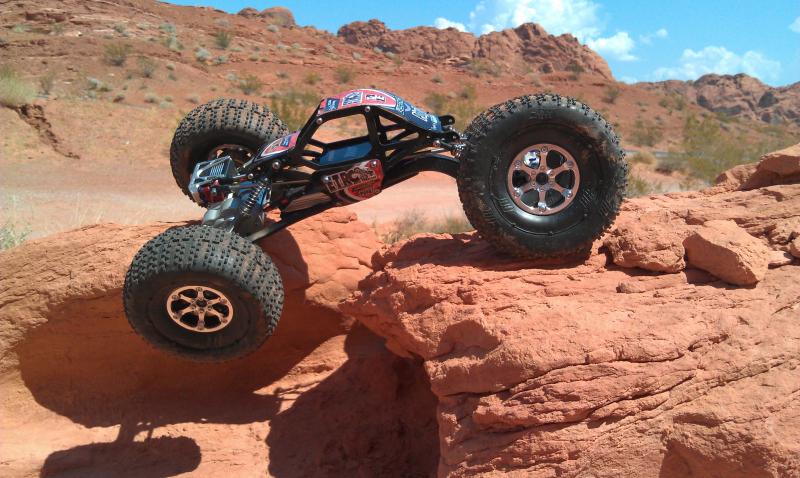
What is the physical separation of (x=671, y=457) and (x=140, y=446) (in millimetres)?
3782

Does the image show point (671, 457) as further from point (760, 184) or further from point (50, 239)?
point (50, 239)

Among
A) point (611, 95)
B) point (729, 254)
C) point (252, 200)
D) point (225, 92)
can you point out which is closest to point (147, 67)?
point (225, 92)

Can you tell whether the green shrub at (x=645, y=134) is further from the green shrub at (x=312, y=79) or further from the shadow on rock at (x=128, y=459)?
the shadow on rock at (x=128, y=459)

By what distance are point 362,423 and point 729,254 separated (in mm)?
2944

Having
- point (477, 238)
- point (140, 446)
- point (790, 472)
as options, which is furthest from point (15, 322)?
point (790, 472)

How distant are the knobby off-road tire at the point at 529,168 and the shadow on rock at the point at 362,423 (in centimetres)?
174

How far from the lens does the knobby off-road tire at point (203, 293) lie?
344 centimetres

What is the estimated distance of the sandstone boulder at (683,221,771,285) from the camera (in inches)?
128

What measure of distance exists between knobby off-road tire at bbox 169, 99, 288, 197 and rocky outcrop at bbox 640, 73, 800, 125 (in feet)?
176

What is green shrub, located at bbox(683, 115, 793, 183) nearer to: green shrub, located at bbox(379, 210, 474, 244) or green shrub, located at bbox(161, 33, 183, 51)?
green shrub, located at bbox(379, 210, 474, 244)

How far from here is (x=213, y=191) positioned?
4203 millimetres

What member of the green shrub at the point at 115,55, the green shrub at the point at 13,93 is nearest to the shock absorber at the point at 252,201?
the green shrub at the point at 13,93

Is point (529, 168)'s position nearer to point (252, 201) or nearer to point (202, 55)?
point (252, 201)

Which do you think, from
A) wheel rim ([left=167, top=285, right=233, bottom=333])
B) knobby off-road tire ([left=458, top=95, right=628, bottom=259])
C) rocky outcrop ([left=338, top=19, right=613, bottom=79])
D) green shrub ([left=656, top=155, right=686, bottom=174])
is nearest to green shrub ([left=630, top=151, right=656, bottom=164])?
green shrub ([left=656, top=155, right=686, bottom=174])
